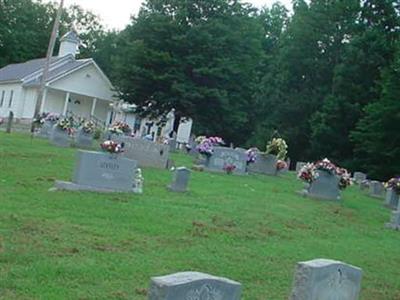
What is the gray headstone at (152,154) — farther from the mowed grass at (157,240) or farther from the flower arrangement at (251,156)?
the mowed grass at (157,240)

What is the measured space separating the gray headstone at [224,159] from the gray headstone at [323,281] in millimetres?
17763

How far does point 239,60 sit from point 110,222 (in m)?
37.9

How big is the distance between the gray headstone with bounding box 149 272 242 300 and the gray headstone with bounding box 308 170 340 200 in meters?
15.1

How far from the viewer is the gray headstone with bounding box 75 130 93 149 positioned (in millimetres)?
26062

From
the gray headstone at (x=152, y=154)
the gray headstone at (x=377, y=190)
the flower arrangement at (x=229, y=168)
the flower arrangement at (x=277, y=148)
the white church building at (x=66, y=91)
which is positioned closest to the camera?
the gray headstone at (x=152, y=154)

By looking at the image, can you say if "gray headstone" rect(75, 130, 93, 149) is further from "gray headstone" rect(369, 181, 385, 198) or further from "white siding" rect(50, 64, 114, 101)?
"white siding" rect(50, 64, 114, 101)

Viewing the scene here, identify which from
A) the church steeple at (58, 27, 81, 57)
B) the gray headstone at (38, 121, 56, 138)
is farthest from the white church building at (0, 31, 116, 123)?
the gray headstone at (38, 121, 56, 138)

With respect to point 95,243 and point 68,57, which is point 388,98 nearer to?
point 68,57

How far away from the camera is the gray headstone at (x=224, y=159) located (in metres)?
24.0

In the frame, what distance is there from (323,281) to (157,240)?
12.1ft

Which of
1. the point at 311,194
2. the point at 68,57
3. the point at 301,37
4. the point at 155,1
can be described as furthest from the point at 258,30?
the point at 311,194

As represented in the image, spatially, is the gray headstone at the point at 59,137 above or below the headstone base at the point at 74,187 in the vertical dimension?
above

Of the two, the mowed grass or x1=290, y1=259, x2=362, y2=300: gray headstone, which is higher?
x1=290, y1=259, x2=362, y2=300: gray headstone

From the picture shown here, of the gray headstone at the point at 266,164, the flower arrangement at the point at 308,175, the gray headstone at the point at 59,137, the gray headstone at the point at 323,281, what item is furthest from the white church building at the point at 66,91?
the gray headstone at the point at 323,281
